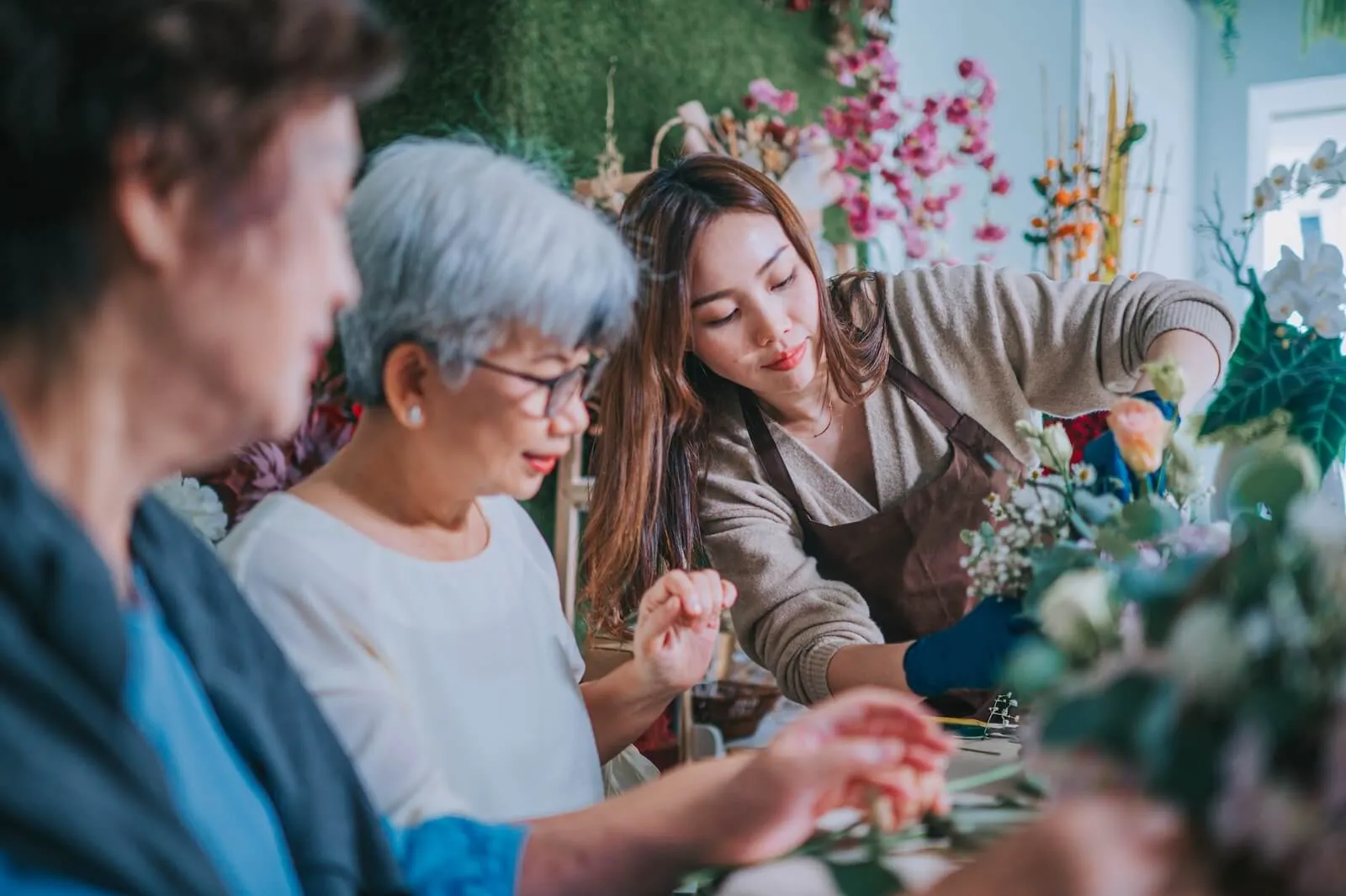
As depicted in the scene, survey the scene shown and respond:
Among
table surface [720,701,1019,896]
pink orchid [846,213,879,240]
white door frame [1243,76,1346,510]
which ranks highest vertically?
white door frame [1243,76,1346,510]

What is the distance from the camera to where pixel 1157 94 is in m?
4.34

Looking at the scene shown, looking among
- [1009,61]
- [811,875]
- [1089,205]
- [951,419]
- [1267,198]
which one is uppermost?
[1009,61]

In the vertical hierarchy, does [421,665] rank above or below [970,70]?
below

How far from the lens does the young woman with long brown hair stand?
4.73 feet

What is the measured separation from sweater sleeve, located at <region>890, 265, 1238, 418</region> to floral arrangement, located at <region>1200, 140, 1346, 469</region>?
37 centimetres

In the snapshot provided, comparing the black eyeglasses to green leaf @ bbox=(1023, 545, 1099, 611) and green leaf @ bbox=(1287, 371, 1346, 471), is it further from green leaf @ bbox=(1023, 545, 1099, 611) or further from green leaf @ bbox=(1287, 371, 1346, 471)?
green leaf @ bbox=(1287, 371, 1346, 471)

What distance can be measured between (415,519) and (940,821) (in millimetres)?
466

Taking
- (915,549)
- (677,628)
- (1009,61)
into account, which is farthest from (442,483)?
(1009,61)

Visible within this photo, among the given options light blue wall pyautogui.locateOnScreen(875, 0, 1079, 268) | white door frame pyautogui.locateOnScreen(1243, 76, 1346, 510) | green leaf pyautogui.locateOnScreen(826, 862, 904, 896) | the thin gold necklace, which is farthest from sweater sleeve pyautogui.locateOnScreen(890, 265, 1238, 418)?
white door frame pyautogui.locateOnScreen(1243, 76, 1346, 510)

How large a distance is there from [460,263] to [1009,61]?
359cm

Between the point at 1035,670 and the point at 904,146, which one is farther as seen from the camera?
the point at 904,146

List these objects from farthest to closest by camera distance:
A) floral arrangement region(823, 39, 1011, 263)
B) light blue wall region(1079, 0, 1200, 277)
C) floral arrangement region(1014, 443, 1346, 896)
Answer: light blue wall region(1079, 0, 1200, 277)
floral arrangement region(823, 39, 1011, 263)
floral arrangement region(1014, 443, 1346, 896)

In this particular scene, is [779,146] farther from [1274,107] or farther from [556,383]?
[1274,107]

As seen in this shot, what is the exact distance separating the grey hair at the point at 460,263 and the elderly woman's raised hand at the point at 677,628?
269 millimetres
